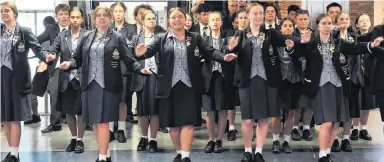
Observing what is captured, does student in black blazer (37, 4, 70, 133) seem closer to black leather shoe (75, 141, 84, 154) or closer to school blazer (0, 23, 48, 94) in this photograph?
school blazer (0, 23, 48, 94)

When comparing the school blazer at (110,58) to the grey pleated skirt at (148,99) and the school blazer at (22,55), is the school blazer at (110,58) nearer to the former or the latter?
the school blazer at (22,55)

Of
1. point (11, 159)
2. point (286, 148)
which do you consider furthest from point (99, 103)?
point (286, 148)

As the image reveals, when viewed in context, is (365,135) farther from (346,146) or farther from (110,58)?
(110,58)

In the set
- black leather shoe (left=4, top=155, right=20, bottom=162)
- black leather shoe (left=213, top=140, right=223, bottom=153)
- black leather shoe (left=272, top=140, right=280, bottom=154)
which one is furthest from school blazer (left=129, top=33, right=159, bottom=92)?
black leather shoe (left=272, top=140, right=280, bottom=154)

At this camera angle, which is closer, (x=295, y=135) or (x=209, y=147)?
(x=209, y=147)

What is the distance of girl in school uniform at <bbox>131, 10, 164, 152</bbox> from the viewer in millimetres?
5328

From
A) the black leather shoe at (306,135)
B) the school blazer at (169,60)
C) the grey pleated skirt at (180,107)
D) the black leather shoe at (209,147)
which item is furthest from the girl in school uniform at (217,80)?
the black leather shoe at (306,135)

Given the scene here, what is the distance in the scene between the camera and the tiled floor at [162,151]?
5.19 meters

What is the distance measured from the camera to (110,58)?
4.57m

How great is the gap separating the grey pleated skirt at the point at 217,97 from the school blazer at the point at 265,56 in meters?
0.52

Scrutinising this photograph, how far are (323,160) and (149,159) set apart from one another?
5.51ft

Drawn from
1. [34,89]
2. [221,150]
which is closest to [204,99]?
[221,150]

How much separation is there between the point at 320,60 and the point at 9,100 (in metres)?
2.86

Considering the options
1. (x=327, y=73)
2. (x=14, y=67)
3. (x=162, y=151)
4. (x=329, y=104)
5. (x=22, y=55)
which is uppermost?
(x=22, y=55)
